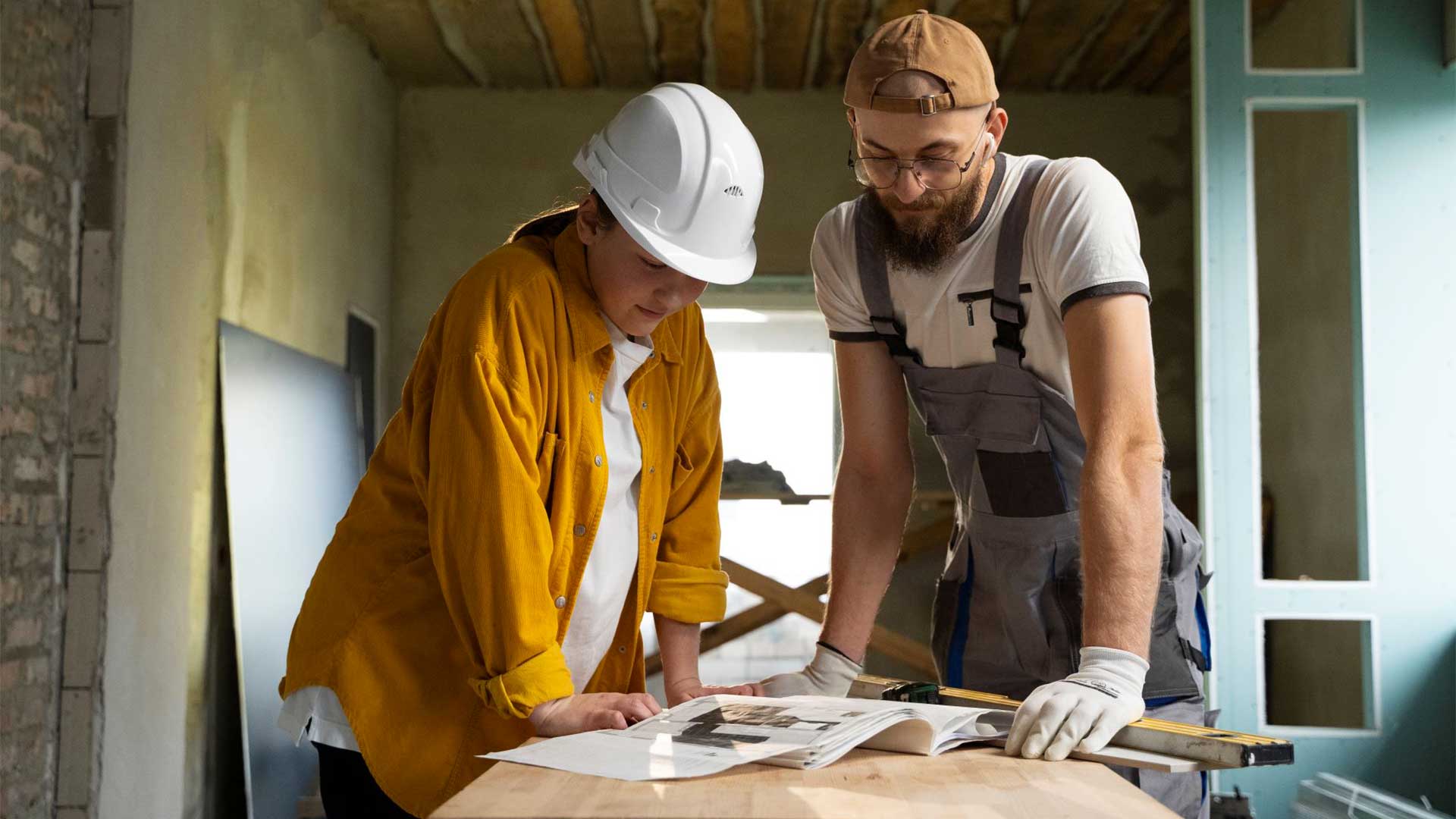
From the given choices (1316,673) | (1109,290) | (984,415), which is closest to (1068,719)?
(1109,290)

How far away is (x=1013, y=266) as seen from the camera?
5.74 ft

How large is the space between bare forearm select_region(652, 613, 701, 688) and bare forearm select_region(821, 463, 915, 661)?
220 millimetres

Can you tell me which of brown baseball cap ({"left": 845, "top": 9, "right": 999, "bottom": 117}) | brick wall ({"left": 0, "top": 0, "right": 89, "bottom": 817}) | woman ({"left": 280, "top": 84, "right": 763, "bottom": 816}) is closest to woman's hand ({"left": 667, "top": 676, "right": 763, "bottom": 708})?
woman ({"left": 280, "top": 84, "right": 763, "bottom": 816})

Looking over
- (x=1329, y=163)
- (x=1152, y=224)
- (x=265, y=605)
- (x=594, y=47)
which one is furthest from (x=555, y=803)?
(x=1152, y=224)

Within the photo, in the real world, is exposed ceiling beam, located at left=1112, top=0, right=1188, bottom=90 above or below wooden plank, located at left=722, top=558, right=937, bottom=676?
above

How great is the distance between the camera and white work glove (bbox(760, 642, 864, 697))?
1.73m

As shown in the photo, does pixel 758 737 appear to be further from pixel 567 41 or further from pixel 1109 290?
pixel 567 41

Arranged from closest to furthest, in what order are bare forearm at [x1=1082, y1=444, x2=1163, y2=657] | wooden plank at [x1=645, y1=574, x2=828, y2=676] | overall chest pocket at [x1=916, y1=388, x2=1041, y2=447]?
1. bare forearm at [x1=1082, y1=444, x2=1163, y2=657]
2. overall chest pocket at [x1=916, y1=388, x2=1041, y2=447]
3. wooden plank at [x1=645, y1=574, x2=828, y2=676]

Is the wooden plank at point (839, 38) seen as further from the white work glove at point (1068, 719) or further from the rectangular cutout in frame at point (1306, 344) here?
the white work glove at point (1068, 719)

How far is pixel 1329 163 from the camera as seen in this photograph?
4832 millimetres

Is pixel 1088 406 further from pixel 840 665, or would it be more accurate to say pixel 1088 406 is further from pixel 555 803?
pixel 555 803

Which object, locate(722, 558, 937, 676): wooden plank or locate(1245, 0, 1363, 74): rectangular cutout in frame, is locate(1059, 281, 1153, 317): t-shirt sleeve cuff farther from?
locate(722, 558, 937, 676): wooden plank

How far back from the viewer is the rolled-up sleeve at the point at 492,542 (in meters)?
1.33

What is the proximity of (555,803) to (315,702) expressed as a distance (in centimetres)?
66
